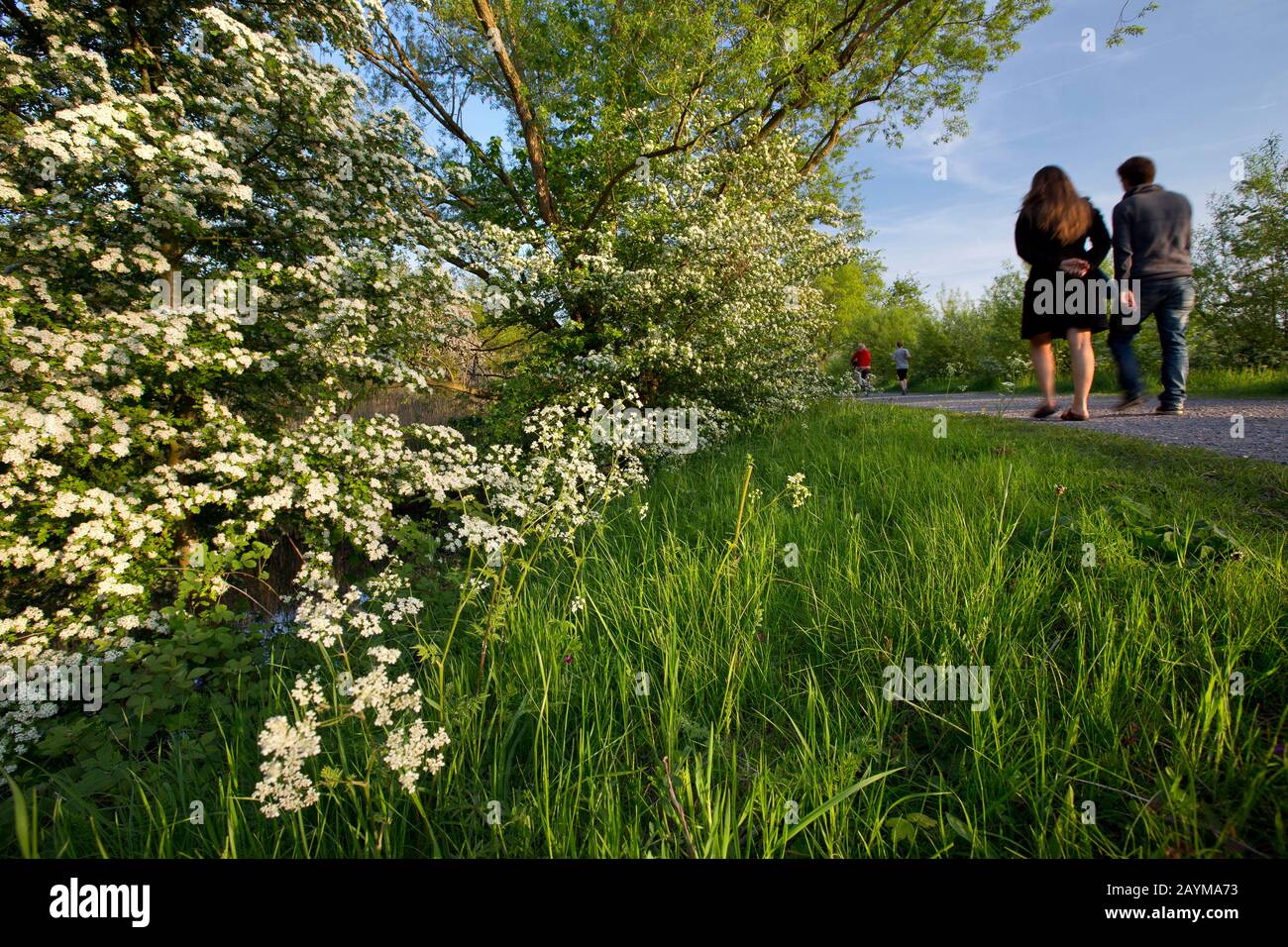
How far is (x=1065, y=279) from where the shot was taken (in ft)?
15.5

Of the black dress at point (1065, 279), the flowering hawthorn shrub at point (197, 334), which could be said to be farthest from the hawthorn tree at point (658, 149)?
the black dress at point (1065, 279)

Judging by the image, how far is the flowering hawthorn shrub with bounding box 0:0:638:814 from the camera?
366 cm

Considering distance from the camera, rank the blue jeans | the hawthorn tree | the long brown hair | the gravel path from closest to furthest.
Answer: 1. the gravel path
2. the long brown hair
3. the blue jeans
4. the hawthorn tree

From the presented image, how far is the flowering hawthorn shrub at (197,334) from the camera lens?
3.66 m

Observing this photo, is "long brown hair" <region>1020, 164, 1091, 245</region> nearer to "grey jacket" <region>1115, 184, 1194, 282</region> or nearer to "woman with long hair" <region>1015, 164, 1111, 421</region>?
"woman with long hair" <region>1015, 164, 1111, 421</region>

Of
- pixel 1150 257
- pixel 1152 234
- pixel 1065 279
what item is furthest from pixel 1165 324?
pixel 1065 279

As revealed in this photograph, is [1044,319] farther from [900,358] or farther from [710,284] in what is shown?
[900,358]

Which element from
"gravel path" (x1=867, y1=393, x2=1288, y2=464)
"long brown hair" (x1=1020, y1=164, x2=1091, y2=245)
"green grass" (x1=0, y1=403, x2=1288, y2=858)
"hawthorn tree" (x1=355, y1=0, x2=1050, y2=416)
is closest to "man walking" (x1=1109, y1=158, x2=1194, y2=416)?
"long brown hair" (x1=1020, y1=164, x2=1091, y2=245)

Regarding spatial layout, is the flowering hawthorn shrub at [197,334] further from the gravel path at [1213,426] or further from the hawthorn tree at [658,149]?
the gravel path at [1213,426]

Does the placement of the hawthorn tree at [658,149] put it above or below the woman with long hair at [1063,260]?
above

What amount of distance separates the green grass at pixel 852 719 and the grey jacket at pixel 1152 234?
2693 mm

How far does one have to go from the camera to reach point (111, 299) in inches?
200

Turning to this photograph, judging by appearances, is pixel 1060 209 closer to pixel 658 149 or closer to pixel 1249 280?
pixel 658 149

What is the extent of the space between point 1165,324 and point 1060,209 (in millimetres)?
1659
